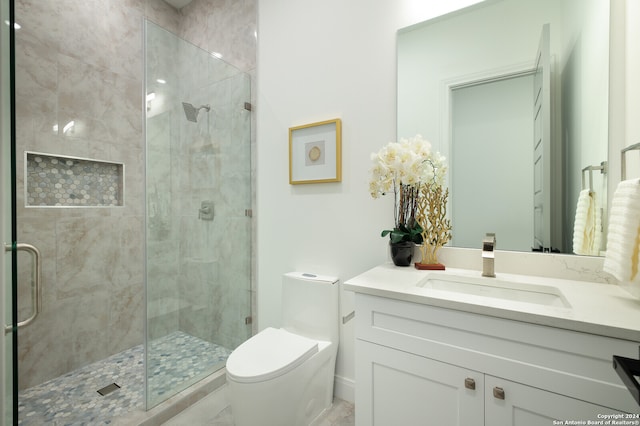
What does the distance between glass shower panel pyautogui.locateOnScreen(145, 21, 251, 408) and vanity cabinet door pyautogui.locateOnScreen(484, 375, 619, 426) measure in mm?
1652

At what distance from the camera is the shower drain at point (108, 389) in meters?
1.82

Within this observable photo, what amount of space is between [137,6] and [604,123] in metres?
3.11

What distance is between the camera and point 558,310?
34.7 inches

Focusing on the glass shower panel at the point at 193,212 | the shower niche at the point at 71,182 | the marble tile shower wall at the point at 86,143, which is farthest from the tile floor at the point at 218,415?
the shower niche at the point at 71,182

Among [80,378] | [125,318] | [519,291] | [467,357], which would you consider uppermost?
[519,291]

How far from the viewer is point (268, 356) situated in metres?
1.40

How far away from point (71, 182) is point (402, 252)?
2238mm

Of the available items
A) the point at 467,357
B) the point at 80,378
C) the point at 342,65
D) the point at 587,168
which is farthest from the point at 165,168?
the point at 587,168

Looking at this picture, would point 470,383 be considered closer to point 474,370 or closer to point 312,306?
point 474,370

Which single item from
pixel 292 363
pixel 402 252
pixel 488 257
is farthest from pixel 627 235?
pixel 292 363

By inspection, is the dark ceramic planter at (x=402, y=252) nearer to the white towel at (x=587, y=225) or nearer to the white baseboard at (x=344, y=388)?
the white towel at (x=587, y=225)

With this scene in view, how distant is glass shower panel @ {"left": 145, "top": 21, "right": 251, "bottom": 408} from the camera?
66.2 inches

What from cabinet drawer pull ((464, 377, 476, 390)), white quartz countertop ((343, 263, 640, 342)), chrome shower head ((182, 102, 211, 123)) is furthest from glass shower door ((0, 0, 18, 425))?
cabinet drawer pull ((464, 377, 476, 390))

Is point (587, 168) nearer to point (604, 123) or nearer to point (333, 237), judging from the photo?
point (604, 123)
